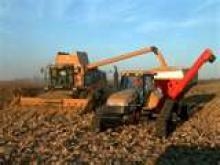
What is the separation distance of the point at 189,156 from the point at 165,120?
3246 mm

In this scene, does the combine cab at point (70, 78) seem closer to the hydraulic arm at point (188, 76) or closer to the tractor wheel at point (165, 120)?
the hydraulic arm at point (188, 76)

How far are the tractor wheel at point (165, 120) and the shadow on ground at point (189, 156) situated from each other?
155cm

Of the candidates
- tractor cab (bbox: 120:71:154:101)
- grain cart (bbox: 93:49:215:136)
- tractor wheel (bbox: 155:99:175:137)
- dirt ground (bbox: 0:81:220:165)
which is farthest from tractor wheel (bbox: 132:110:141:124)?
tractor wheel (bbox: 155:99:175:137)

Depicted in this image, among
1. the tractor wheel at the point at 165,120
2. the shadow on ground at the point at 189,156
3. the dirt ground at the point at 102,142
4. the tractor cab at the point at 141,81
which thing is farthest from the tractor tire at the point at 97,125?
the shadow on ground at the point at 189,156

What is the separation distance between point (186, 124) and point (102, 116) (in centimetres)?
337

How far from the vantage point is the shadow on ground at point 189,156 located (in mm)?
12234

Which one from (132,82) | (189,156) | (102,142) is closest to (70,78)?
(132,82)

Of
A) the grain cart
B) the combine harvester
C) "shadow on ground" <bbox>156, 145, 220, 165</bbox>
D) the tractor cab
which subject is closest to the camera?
"shadow on ground" <bbox>156, 145, 220, 165</bbox>

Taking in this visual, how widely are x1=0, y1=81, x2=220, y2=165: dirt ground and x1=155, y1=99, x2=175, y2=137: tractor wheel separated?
209 mm

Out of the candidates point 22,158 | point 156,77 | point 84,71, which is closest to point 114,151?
point 22,158

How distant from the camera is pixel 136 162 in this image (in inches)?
473

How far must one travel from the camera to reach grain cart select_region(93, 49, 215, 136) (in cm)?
1692

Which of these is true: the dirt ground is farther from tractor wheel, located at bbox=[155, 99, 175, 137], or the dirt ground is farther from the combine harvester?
the combine harvester

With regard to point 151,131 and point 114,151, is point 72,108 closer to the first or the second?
point 151,131
